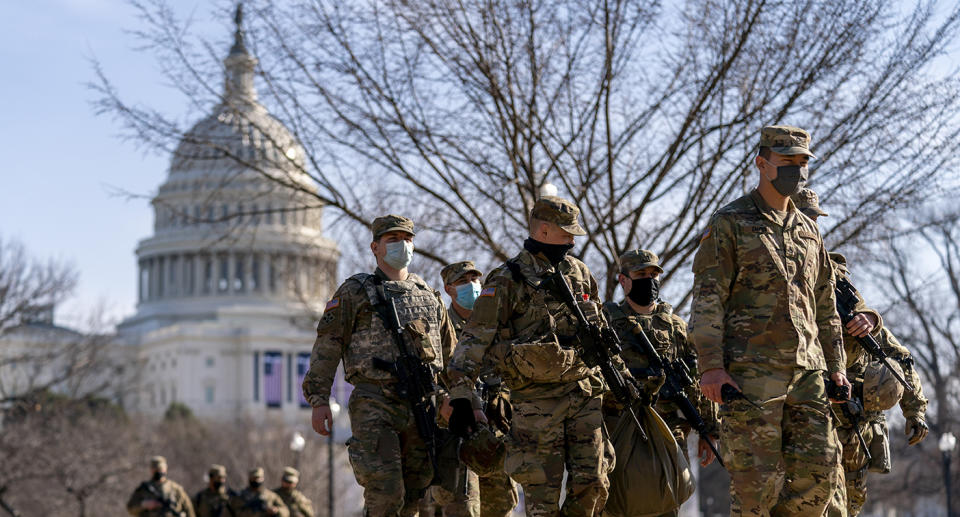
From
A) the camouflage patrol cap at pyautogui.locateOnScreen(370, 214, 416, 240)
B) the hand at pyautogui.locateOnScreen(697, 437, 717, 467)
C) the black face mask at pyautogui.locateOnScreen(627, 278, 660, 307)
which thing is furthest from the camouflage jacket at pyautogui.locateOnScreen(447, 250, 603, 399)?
the camouflage patrol cap at pyautogui.locateOnScreen(370, 214, 416, 240)

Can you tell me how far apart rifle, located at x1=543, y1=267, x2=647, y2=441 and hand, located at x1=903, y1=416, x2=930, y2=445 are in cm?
173

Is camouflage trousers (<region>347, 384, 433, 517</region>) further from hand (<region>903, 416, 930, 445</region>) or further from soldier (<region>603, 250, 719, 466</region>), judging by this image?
hand (<region>903, 416, 930, 445</region>)

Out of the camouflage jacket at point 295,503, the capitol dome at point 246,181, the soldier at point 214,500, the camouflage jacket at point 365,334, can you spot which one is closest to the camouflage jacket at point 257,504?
the soldier at point 214,500

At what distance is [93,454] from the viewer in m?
51.7

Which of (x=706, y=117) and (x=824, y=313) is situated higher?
(x=706, y=117)

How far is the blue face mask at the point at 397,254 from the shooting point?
10.2 meters

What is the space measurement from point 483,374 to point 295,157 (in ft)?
22.7

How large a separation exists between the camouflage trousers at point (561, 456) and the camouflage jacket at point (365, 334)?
4.35 feet

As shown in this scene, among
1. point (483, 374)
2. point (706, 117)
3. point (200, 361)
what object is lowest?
point (483, 374)

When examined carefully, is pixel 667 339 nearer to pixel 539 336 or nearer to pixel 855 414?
pixel 855 414

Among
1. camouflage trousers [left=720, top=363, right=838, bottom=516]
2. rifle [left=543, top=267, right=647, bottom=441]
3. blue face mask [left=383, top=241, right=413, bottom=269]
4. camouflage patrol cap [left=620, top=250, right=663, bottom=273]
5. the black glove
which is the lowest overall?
camouflage trousers [left=720, top=363, right=838, bottom=516]

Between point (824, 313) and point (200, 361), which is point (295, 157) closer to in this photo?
point (824, 313)

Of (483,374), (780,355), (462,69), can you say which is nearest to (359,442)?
(483,374)

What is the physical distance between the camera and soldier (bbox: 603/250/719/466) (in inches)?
388
